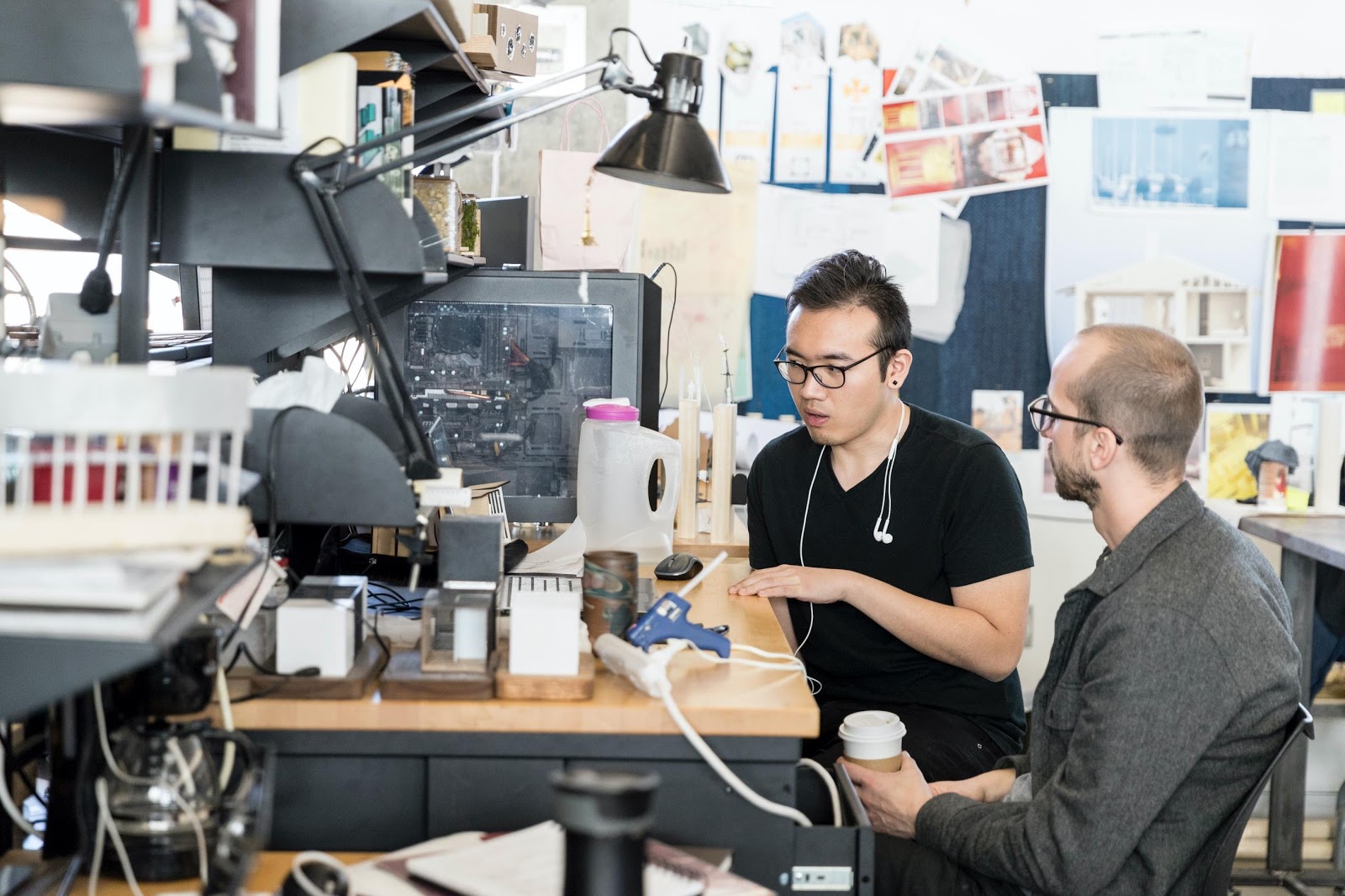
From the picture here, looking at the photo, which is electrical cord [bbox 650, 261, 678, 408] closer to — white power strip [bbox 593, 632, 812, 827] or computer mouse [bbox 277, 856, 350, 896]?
white power strip [bbox 593, 632, 812, 827]

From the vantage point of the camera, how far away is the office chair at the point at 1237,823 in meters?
1.31

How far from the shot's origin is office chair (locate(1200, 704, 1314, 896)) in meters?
1.31

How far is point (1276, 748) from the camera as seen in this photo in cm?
134

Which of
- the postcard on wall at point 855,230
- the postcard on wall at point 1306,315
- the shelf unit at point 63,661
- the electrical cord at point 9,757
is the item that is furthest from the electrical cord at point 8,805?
the postcard on wall at point 1306,315

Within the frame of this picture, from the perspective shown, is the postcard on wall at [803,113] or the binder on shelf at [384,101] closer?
the binder on shelf at [384,101]

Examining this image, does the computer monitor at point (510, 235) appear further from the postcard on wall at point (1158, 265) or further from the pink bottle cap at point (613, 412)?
the postcard on wall at point (1158, 265)

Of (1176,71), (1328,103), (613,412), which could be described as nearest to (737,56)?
(1176,71)

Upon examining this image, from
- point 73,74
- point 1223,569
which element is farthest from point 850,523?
point 73,74

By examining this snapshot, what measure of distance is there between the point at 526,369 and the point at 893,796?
3.87 feet

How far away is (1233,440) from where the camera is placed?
334 centimetres

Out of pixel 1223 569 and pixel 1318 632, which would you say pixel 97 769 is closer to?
pixel 1223 569

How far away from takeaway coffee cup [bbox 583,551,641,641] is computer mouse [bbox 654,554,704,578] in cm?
52

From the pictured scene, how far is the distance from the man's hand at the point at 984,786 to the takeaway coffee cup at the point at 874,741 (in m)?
0.10

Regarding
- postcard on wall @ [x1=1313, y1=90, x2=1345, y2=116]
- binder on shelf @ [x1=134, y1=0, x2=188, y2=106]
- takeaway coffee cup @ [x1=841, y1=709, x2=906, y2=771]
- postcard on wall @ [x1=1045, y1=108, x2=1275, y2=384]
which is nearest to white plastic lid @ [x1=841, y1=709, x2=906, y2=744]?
takeaway coffee cup @ [x1=841, y1=709, x2=906, y2=771]
